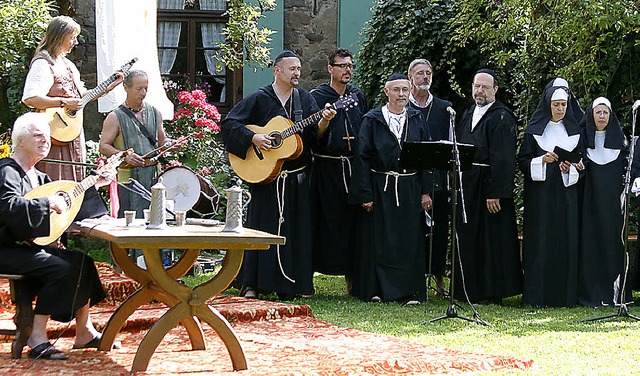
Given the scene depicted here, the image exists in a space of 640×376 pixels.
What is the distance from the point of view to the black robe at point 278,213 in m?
8.42

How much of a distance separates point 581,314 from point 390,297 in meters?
1.55

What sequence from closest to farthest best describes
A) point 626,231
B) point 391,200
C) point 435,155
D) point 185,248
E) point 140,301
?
A: point 185,248
point 140,301
point 435,155
point 626,231
point 391,200

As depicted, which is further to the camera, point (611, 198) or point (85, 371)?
point (611, 198)

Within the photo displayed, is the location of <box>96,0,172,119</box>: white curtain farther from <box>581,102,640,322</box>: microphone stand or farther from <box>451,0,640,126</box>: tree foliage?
<box>581,102,640,322</box>: microphone stand

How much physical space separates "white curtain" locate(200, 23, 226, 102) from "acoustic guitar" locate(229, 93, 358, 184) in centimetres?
486

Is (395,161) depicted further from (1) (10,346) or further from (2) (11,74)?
(2) (11,74)

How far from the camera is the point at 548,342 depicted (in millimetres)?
6621

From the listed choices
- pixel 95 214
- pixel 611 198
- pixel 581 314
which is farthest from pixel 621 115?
pixel 95 214

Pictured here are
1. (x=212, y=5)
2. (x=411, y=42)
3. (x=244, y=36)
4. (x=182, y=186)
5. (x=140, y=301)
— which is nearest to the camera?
(x=140, y=301)

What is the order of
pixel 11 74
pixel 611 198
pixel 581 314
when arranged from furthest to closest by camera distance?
1. pixel 11 74
2. pixel 611 198
3. pixel 581 314

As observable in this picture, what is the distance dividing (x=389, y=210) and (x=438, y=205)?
593mm

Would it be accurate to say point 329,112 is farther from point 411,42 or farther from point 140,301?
point 411,42

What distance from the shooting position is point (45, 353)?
5.69m

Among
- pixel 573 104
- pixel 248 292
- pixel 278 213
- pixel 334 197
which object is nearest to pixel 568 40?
pixel 573 104
